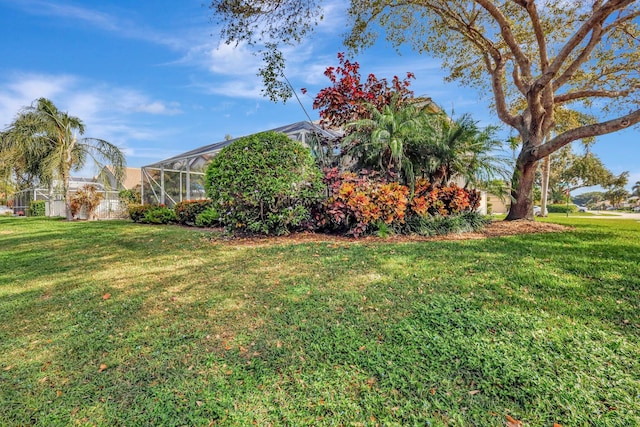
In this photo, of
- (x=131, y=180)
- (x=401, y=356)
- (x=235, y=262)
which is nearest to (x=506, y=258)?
(x=401, y=356)

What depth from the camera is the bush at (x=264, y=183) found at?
5.80 m

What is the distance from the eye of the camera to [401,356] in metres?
2.19

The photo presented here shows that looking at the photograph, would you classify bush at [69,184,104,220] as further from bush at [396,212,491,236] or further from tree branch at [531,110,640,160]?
tree branch at [531,110,640,160]

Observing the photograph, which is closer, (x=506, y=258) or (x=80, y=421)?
(x=80, y=421)

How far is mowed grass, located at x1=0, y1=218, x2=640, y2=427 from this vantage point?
1756 mm

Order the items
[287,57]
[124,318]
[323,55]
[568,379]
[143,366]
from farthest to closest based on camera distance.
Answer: [323,55], [287,57], [124,318], [143,366], [568,379]

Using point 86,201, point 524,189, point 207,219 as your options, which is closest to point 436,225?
point 524,189

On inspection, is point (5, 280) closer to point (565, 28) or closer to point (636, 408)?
point (636, 408)

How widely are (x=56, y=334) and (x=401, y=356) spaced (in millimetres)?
2822

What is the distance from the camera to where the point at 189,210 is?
1092 cm

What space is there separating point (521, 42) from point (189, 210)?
41.7 ft

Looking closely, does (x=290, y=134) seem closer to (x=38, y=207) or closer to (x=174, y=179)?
(x=174, y=179)

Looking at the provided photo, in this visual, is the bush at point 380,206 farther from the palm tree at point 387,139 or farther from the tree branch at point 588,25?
the tree branch at point 588,25

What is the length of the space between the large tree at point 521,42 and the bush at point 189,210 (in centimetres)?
530
